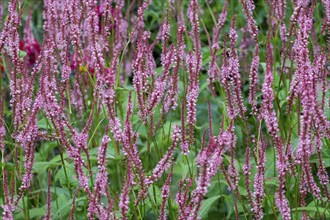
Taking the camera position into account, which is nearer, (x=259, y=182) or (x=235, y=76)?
(x=259, y=182)

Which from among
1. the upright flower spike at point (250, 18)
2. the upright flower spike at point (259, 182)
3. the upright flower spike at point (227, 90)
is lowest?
the upright flower spike at point (259, 182)

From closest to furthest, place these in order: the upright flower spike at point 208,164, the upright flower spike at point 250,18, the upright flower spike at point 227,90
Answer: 1. the upright flower spike at point 208,164
2. the upright flower spike at point 227,90
3. the upright flower spike at point 250,18

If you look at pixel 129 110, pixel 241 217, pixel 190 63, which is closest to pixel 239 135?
pixel 241 217

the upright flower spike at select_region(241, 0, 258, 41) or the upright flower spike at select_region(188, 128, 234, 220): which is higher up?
the upright flower spike at select_region(241, 0, 258, 41)

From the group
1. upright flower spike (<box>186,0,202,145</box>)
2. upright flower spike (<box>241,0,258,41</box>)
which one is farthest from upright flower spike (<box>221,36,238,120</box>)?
upright flower spike (<box>241,0,258,41</box>)

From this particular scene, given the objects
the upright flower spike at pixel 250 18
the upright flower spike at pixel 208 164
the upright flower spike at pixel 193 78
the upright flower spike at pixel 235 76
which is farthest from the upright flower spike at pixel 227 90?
the upright flower spike at pixel 208 164

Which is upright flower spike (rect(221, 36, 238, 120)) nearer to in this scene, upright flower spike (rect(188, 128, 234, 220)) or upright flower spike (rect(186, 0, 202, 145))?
upright flower spike (rect(186, 0, 202, 145))

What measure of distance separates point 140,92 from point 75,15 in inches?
21.9

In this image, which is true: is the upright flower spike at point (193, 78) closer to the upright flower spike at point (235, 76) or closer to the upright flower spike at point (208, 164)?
the upright flower spike at point (235, 76)

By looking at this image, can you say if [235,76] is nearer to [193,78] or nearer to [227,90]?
[227,90]

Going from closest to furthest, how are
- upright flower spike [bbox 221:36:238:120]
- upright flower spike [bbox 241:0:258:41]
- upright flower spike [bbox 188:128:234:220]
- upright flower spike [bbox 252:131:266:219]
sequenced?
1. upright flower spike [bbox 188:128:234:220]
2. upright flower spike [bbox 252:131:266:219]
3. upright flower spike [bbox 221:36:238:120]
4. upright flower spike [bbox 241:0:258:41]

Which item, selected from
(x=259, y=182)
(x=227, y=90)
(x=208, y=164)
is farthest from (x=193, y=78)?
(x=208, y=164)

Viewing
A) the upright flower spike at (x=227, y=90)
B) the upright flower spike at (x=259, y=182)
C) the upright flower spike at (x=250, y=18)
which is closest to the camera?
the upright flower spike at (x=259, y=182)

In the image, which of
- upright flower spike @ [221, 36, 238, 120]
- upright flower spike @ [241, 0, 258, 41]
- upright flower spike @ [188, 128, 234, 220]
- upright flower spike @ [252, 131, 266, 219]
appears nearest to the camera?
upright flower spike @ [188, 128, 234, 220]
